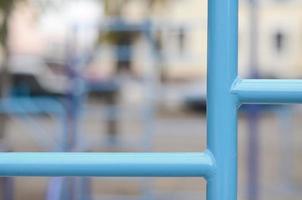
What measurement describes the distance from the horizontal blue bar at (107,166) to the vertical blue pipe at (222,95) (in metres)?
0.02

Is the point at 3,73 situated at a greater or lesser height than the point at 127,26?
lesser

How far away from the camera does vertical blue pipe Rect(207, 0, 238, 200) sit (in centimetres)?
98

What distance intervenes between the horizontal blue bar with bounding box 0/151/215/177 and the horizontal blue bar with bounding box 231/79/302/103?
0.11m

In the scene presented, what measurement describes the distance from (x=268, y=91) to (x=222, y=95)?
0.22ft

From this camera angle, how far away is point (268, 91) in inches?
38.2

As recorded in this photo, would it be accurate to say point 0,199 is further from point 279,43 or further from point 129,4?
point 279,43

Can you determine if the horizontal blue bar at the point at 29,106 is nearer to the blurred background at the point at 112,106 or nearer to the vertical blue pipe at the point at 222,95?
the blurred background at the point at 112,106

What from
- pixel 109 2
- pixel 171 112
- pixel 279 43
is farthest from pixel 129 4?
pixel 279 43

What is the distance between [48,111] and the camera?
501cm

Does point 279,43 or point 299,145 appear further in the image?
point 279,43

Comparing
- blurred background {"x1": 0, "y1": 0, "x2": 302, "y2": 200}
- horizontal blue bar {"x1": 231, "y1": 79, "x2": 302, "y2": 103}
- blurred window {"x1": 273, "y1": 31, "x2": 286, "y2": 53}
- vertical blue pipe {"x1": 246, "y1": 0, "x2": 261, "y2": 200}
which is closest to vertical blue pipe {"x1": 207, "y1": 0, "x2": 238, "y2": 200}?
horizontal blue bar {"x1": 231, "y1": 79, "x2": 302, "y2": 103}

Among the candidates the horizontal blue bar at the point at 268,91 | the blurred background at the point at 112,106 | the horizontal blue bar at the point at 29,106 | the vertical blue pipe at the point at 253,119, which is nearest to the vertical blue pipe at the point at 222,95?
the horizontal blue bar at the point at 268,91

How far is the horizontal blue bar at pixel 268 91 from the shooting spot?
0.97 metres

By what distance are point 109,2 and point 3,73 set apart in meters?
1.70
